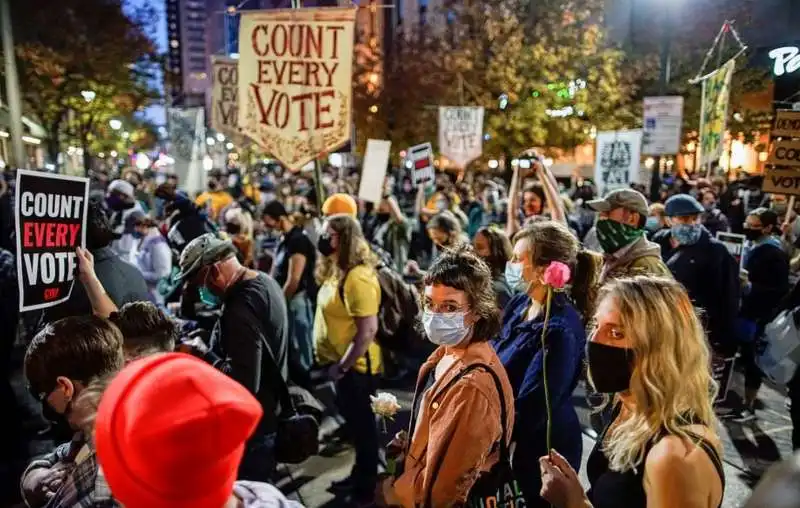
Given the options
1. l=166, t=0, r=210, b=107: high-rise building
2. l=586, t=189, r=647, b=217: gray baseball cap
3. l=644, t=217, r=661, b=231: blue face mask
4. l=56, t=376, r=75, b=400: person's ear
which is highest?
l=166, t=0, r=210, b=107: high-rise building

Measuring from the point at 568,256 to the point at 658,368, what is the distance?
1397 millimetres

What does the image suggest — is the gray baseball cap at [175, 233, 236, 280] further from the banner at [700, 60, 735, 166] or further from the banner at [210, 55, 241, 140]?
the banner at [700, 60, 735, 166]

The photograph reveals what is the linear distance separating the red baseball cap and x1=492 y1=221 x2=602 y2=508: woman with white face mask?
67.7 inches

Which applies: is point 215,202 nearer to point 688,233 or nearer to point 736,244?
point 688,233

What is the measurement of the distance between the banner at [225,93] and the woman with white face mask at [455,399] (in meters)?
7.44

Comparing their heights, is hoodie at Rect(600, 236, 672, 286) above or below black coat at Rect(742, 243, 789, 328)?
above

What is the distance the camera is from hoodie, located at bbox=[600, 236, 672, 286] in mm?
4539

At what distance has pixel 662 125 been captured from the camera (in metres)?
12.4

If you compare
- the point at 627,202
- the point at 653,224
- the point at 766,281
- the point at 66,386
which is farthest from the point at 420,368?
the point at 653,224

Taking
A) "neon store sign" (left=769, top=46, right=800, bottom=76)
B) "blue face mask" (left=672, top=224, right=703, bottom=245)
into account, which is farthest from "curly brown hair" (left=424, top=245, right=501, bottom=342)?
"neon store sign" (left=769, top=46, right=800, bottom=76)

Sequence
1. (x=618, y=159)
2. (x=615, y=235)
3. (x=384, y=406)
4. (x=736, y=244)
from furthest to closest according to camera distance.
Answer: (x=618, y=159) → (x=736, y=244) → (x=615, y=235) → (x=384, y=406)

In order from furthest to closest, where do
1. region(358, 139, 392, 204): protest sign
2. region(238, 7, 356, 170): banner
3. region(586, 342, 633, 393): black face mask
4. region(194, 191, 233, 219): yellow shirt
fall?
1. region(194, 191, 233, 219): yellow shirt
2. region(358, 139, 392, 204): protest sign
3. region(238, 7, 356, 170): banner
4. region(586, 342, 633, 393): black face mask

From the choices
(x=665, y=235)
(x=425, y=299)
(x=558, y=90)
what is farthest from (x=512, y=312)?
(x=558, y=90)

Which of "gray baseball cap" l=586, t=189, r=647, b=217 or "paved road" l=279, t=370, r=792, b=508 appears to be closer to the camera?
"paved road" l=279, t=370, r=792, b=508
